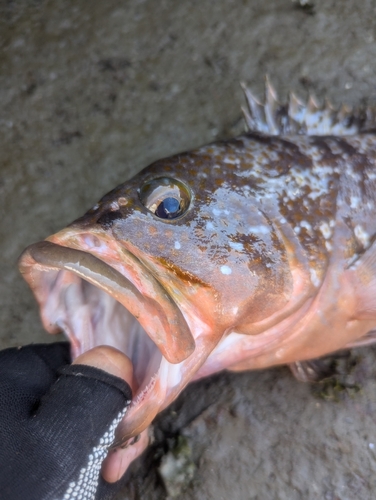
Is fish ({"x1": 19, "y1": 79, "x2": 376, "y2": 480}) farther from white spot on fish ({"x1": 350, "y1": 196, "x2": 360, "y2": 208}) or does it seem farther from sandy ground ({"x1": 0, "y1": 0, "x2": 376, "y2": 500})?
sandy ground ({"x1": 0, "y1": 0, "x2": 376, "y2": 500})

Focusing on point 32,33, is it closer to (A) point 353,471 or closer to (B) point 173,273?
(B) point 173,273

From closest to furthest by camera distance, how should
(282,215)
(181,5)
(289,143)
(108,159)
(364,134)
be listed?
(282,215), (289,143), (364,134), (108,159), (181,5)

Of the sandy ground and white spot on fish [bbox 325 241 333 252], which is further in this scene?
the sandy ground

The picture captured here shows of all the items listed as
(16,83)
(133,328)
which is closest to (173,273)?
(133,328)

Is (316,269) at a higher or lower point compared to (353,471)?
higher

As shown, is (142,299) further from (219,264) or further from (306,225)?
(306,225)

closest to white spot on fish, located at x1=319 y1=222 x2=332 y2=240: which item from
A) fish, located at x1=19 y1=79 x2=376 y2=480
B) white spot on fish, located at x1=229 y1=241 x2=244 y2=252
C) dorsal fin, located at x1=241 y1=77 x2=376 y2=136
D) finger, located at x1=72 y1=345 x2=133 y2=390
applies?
fish, located at x1=19 y1=79 x2=376 y2=480
